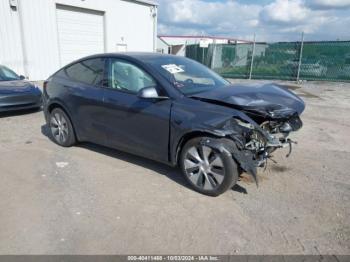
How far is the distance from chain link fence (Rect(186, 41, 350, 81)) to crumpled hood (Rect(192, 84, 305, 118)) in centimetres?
1231

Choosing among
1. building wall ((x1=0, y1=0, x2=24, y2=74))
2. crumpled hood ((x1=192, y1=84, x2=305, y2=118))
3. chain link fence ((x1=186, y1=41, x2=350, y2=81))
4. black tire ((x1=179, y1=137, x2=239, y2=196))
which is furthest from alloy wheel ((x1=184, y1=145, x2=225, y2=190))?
chain link fence ((x1=186, y1=41, x2=350, y2=81))

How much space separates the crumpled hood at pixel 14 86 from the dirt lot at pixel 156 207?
2.82 m

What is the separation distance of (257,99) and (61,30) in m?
13.6

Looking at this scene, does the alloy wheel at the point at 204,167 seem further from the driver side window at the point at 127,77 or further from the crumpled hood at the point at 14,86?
the crumpled hood at the point at 14,86

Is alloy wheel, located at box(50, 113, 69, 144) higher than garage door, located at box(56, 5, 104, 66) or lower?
lower

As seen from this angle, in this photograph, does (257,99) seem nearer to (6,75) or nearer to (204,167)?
(204,167)

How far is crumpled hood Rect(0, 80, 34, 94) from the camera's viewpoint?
298 inches

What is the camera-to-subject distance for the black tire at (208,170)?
11.3ft

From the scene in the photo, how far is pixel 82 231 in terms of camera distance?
3.01m

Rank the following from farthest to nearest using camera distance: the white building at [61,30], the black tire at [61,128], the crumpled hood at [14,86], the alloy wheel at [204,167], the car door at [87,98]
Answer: the white building at [61,30] → the crumpled hood at [14,86] → the black tire at [61,128] → the car door at [87,98] → the alloy wheel at [204,167]

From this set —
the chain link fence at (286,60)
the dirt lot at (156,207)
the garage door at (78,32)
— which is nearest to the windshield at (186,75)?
the dirt lot at (156,207)

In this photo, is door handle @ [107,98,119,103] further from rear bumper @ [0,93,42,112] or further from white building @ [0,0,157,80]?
white building @ [0,0,157,80]

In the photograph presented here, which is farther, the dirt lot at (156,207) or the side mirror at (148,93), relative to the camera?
the side mirror at (148,93)

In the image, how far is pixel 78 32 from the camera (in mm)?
15688
